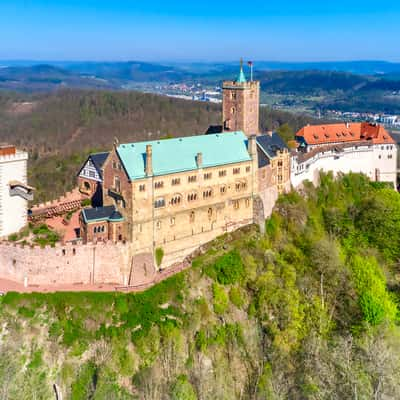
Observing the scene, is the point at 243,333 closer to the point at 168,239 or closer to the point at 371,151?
the point at 168,239

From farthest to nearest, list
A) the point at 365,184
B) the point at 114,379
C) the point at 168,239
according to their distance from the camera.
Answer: the point at 365,184 → the point at 168,239 → the point at 114,379

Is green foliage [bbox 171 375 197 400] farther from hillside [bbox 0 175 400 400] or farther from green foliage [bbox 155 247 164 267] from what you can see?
green foliage [bbox 155 247 164 267]

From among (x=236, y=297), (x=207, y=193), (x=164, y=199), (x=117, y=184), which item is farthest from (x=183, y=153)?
(x=236, y=297)

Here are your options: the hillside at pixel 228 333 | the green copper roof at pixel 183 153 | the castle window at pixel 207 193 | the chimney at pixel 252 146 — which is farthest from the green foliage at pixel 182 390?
the chimney at pixel 252 146

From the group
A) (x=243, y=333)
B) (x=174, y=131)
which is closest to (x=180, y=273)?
(x=243, y=333)

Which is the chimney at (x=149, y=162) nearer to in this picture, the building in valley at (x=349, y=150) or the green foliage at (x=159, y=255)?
the green foliage at (x=159, y=255)

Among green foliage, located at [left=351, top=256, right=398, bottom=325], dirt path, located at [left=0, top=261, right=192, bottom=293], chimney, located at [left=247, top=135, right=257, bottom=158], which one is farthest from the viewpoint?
chimney, located at [left=247, top=135, right=257, bottom=158]

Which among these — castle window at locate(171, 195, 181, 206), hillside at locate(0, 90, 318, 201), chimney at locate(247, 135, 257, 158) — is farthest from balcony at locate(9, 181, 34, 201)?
hillside at locate(0, 90, 318, 201)
